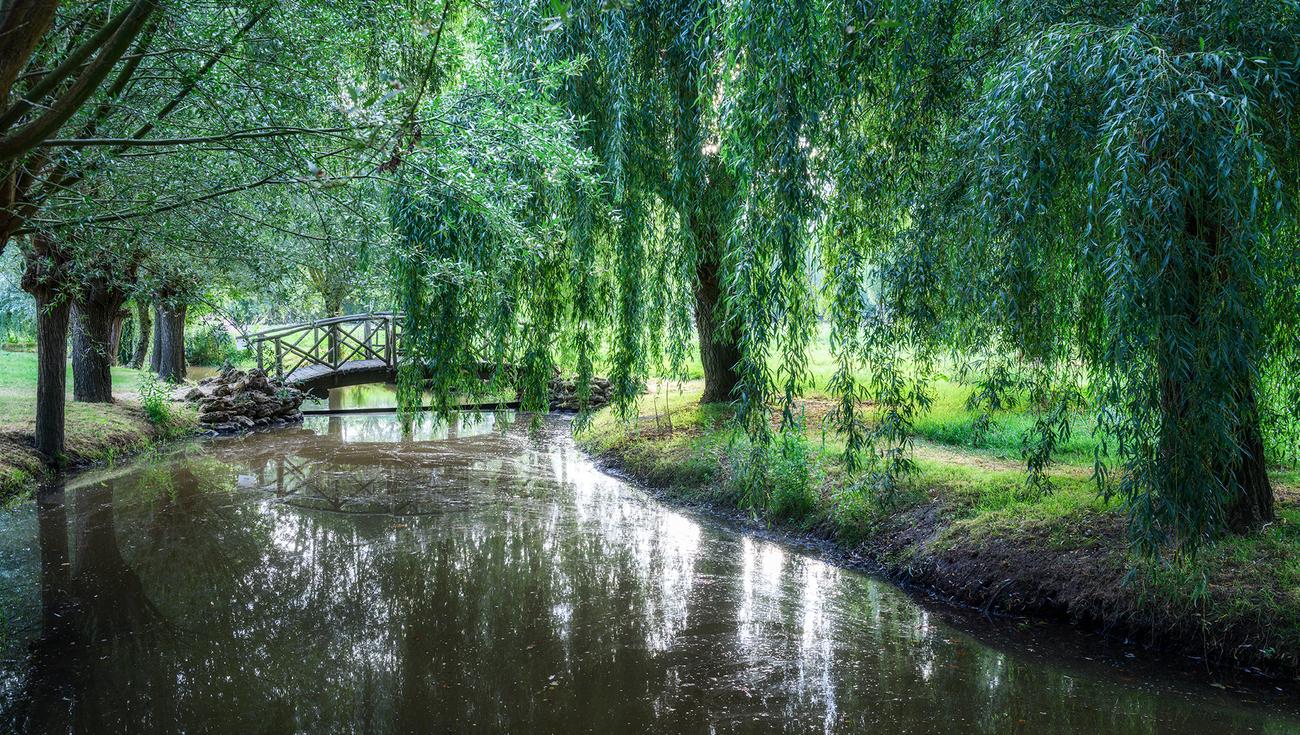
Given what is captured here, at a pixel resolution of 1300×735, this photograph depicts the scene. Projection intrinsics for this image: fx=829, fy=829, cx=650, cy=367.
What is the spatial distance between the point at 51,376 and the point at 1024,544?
9737mm

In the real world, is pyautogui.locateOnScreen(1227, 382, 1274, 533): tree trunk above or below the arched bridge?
below

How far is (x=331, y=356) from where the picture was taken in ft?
48.1

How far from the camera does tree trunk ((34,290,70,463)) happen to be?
9023mm

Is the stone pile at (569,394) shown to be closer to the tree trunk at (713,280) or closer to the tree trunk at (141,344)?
the tree trunk at (713,280)

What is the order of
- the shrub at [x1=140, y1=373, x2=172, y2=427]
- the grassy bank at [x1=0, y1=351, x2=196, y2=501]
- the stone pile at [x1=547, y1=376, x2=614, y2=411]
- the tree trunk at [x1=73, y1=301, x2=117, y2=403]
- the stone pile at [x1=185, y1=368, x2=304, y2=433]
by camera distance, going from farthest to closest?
the stone pile at [x1=547, y1=376, x2=614, y2=411]
the stone pile at [x1=185, y1=368, x2=304, y2=433]
the shrub at [x1=140, y1=373, x2=172, y2=427]
the tree trunk at [x1=73, y1=301, x2=117, y2=403]
the grassy bank at [x1=0, y1=351, x2=196, y2=501]

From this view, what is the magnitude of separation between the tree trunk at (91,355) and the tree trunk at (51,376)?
5.63 ft

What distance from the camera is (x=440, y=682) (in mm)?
4574

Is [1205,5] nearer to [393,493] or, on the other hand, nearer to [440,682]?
[440,682]

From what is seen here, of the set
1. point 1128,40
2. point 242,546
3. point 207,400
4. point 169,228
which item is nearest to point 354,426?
point 207,400

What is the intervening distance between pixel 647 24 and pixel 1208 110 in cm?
415

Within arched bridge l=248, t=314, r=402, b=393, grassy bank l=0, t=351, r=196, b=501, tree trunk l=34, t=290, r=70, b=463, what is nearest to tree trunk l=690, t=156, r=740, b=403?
arched bridge l=248, t=314, r=402, b=393

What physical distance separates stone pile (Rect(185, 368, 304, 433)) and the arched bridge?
35cm

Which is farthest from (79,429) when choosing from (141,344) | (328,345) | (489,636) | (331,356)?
(141,344)

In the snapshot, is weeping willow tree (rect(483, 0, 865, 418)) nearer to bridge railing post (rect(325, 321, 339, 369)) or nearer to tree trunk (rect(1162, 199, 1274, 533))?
tree trunk (rect(1162, 199, 1274, 533))
